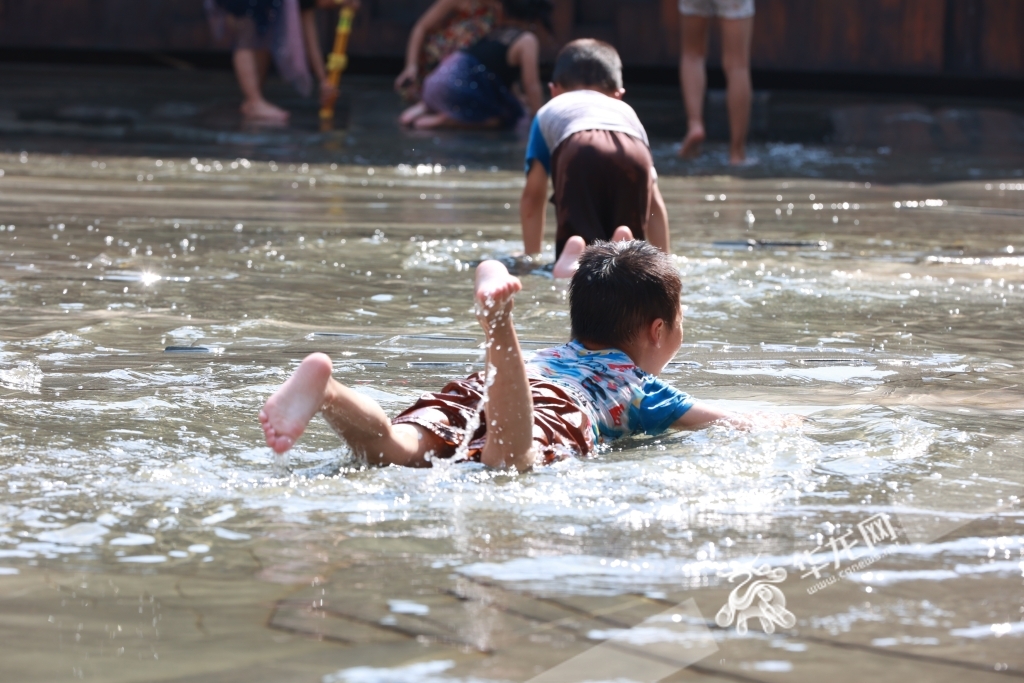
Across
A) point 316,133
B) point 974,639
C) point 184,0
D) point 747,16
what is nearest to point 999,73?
point 747,16

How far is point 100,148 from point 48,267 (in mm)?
4789

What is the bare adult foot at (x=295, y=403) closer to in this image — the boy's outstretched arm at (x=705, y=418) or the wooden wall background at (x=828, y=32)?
the boy's outstretched arm at (x=705, y=418)

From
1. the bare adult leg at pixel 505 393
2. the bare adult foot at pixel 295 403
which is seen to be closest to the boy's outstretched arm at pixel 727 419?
the bare adult leg at pixel 505 393

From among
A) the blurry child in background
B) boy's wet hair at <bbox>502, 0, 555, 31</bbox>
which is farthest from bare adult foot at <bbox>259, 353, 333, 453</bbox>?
the blurry child in background

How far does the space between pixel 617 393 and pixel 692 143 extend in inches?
259

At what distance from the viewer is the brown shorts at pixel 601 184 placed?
5.56 metres

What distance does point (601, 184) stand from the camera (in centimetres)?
557

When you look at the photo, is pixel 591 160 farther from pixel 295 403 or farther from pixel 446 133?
pixel 446 133

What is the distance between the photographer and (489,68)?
10.6 meters

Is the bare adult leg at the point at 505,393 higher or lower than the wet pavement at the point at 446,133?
higher

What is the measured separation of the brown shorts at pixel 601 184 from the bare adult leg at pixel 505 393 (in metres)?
2.50
